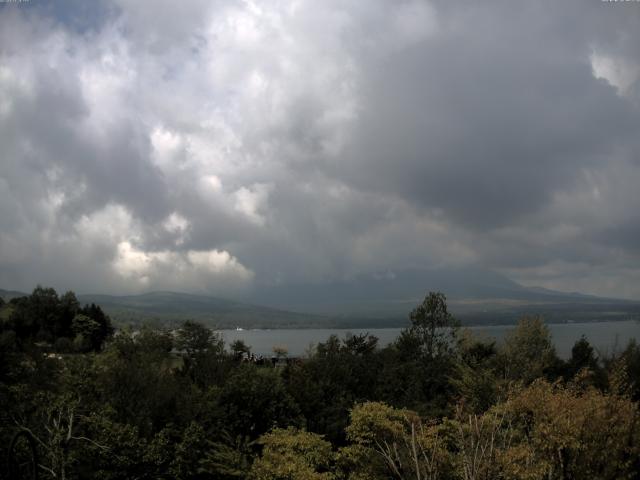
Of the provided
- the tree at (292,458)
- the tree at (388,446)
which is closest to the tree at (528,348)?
the tree at (388,446)

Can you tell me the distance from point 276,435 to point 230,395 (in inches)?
237

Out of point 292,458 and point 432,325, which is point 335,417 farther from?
point 432,325

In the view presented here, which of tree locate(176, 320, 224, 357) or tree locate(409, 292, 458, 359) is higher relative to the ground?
tree locate(409, 292, 458, 359)

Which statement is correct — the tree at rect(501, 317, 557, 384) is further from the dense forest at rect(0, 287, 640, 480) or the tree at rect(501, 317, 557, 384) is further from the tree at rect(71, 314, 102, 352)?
the tree at rect(71, 314, 102, 352)

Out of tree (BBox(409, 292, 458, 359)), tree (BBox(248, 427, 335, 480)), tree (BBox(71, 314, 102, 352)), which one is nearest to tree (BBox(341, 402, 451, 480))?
tree (BBox(248, 427, 335, 480))

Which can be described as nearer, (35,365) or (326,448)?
(326,448)

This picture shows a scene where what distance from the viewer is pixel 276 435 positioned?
26891 millimetres

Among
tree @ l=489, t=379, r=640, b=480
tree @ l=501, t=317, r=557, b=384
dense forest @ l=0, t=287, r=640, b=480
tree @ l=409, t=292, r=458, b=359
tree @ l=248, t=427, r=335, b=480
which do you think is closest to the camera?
tree @ l=489, t=379, r=640, b=480

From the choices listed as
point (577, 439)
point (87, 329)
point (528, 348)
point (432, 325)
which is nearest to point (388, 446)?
point (577, 439)

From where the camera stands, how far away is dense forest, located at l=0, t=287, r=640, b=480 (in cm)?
2150

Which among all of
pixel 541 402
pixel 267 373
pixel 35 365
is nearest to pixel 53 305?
pixel 35 365

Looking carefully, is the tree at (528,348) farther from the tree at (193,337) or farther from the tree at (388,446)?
the tree at (193,337)

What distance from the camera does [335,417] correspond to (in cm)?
3388

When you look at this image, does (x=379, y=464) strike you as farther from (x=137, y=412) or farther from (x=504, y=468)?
(x=137, y=412)
